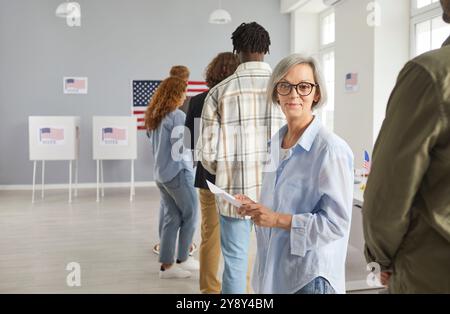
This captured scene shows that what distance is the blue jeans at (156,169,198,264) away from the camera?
2912mm

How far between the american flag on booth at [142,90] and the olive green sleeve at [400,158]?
597 centimetres

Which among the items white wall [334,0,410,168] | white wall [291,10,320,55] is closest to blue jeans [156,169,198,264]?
white wall [334,0,410,168]

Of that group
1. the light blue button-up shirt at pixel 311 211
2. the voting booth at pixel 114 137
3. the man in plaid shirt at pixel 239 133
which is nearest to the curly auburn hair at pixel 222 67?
the man in plaid shirt at pixel 239 133

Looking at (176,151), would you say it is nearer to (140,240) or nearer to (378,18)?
(140,240)

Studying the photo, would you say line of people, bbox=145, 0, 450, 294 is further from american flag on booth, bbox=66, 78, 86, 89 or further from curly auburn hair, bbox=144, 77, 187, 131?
american flag on booth, bbox=66, 78, 86, 89

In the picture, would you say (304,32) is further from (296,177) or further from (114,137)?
(296,177)

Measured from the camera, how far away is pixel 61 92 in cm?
693

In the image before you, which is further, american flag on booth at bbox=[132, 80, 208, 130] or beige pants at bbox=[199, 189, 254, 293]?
american flag on booth at bbox=[132, 80, 208, 130]

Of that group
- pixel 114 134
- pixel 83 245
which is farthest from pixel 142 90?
pixel 83 245

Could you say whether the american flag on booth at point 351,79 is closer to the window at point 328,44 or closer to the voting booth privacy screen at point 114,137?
the window at point 328,44

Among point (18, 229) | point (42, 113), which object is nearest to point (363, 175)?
point (18, 229)

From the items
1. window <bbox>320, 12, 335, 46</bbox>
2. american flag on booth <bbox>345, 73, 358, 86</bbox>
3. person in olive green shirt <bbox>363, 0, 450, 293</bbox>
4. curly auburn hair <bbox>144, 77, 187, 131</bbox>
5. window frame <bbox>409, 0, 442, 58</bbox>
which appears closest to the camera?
person in olive green shirt <bbox>363, 0, 450, 293</bbox>

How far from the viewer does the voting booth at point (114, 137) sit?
20.4 ft

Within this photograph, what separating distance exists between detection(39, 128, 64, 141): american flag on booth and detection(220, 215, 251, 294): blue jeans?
461cm
